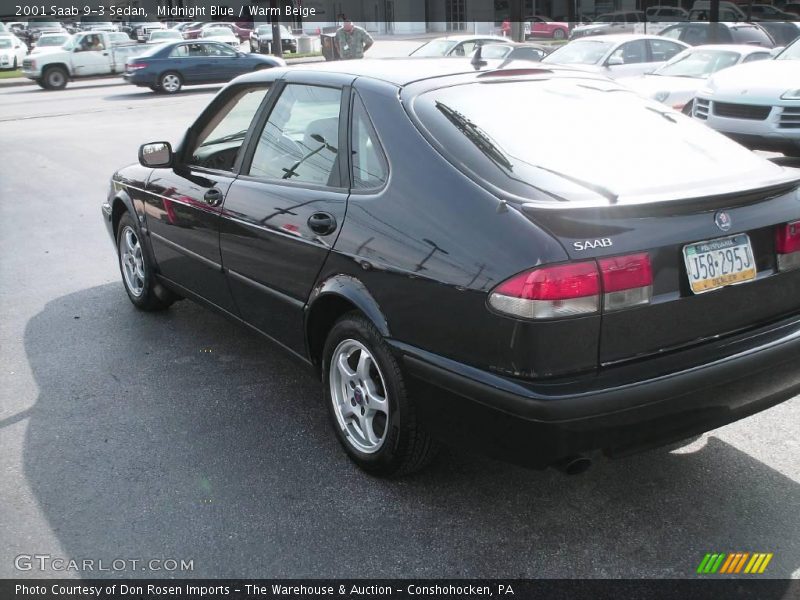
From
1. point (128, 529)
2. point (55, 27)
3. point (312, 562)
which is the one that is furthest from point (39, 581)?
point (55, 27)

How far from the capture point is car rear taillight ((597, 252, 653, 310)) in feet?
8.70

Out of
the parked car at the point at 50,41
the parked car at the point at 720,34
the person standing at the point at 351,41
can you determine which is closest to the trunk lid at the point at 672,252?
the person standing at the point at 351,41

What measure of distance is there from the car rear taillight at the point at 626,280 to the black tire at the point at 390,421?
858 mm

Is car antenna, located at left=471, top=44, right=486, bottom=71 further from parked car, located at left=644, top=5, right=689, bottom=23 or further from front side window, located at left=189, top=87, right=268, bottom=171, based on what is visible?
parked car, located at left=644, top=5, right=689, bottom=23

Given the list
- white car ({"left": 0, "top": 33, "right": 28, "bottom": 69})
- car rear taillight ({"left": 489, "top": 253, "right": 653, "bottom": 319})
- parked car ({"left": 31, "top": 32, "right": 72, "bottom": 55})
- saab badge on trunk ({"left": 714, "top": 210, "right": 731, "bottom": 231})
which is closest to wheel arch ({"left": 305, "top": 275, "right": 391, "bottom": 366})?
car rear taillight ({"left": 489, "top": 253, "right": 653, "bottom": 319})

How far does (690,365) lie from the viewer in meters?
2.78

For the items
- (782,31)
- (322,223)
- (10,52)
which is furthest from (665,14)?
(322,223)

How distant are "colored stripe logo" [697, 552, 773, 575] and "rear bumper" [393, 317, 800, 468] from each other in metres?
0.44

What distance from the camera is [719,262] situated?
285cm

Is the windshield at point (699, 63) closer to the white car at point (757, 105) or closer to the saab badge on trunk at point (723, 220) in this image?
the white car at point (757, 105)

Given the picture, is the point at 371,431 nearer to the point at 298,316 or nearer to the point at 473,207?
the point at 298,316

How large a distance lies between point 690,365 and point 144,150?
3438mm

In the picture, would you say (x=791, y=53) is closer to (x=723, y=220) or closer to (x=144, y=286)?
(x=144, y=286)

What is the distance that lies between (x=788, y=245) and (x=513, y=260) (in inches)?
44.5
